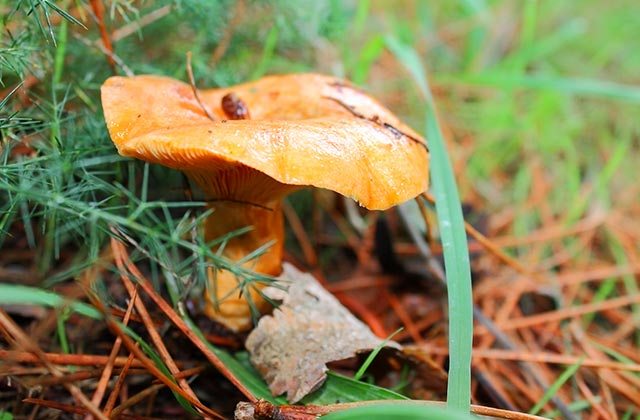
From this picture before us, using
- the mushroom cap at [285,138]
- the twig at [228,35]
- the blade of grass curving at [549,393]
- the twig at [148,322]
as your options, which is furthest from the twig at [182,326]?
the twig at [228,35]

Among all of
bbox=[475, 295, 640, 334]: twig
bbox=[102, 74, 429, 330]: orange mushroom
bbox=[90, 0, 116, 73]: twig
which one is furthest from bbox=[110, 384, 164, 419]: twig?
bbox=[475, 295, 640, 334]: twig

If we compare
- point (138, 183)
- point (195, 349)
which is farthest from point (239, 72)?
point (195, 349)

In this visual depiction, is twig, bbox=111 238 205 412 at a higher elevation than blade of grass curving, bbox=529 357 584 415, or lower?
higher

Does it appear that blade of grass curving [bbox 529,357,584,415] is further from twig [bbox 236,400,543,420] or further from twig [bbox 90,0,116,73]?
twig [bbox 90,0,116,73]

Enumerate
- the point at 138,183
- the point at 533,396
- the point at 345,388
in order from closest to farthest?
the point at 345,388, the point at 533,396, the point at 138,183

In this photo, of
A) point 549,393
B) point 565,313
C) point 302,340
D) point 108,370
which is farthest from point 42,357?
point 565,313

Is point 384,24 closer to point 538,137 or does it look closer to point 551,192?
point 538,137

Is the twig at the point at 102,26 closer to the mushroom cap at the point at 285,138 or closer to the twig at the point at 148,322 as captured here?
the mushroom cap at the point at 285,138

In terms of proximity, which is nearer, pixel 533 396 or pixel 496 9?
pixel 533 396
